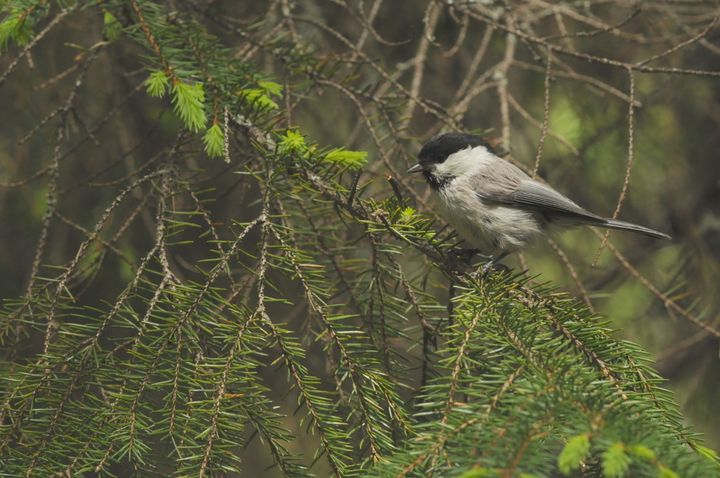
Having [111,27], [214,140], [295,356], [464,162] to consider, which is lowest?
[295,356]

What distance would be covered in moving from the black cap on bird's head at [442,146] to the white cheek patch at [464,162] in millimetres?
24

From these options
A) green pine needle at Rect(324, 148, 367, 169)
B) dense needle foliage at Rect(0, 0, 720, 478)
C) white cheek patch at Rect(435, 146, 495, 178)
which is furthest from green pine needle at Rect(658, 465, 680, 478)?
white cheek patch at Rect(435, 146, 495, 178)

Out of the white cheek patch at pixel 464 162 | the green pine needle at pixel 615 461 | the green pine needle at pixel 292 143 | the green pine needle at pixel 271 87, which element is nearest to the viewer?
the green pine needle at pixel 615 461

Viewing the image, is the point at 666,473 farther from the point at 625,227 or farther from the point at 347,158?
the point at 625,227

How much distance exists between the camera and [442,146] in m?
2.10

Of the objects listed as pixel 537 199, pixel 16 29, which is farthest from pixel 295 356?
pixel 537 199

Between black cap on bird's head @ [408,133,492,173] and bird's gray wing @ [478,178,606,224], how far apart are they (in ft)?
0.57

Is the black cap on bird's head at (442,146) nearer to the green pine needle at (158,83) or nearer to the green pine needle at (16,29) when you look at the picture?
the green pine needle at (158,83)

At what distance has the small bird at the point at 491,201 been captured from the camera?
85.4 inches

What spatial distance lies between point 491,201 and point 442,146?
0.93 feet

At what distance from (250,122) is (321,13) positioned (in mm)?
1215

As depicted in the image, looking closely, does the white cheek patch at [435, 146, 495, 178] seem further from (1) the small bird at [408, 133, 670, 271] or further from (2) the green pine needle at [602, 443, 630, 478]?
(2) the green pine needle at [602, 443, 630, 478]

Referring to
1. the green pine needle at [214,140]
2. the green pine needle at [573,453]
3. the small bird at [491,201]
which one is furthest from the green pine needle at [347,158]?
the green pine needle at [573,453]

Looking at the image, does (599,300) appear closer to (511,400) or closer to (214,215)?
(214,215)
